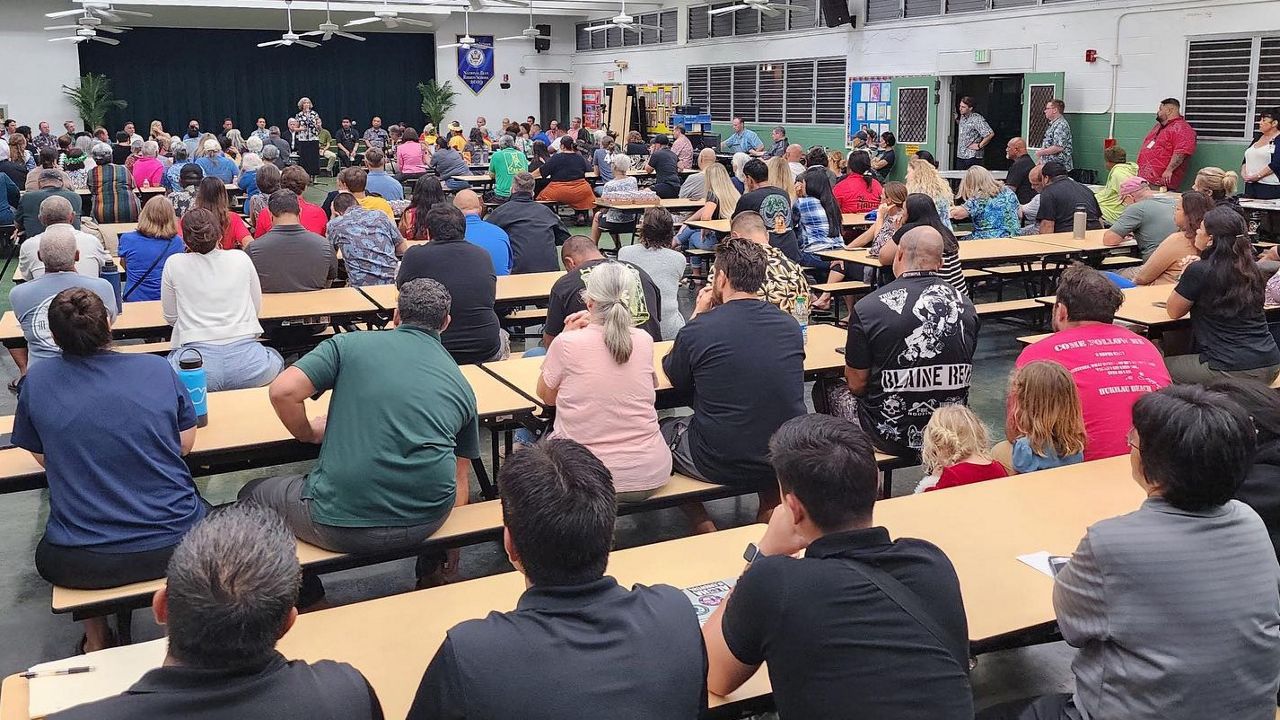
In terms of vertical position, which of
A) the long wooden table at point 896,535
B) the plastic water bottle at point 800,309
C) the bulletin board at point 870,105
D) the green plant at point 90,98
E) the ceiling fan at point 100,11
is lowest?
the long wooden table at point 896,535

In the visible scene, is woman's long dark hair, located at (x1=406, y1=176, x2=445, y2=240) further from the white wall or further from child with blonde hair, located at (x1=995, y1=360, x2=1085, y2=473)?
the white wall

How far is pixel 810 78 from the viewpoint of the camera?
16.7 meters

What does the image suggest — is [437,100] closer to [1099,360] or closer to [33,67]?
[33,67]

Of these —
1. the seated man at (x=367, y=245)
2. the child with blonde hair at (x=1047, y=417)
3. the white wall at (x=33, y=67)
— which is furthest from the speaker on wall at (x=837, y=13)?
the white wall at (x=33, y=67)

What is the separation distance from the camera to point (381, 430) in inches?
115

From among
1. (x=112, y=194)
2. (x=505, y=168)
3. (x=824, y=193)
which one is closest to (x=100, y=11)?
(x=505, y=168)

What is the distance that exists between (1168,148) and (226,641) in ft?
37.4

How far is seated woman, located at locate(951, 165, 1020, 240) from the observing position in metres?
8.19

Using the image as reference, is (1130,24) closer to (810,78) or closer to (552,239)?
(810,78)

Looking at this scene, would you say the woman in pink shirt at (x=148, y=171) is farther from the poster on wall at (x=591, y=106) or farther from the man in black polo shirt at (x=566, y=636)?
the man in black polo shirt at (x=566, y=636)

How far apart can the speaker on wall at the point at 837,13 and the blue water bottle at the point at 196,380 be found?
13.5 m

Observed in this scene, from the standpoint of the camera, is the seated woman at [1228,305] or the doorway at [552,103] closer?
the seated woman at [1228,305]

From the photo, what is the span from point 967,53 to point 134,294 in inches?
423

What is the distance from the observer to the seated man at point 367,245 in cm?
633
